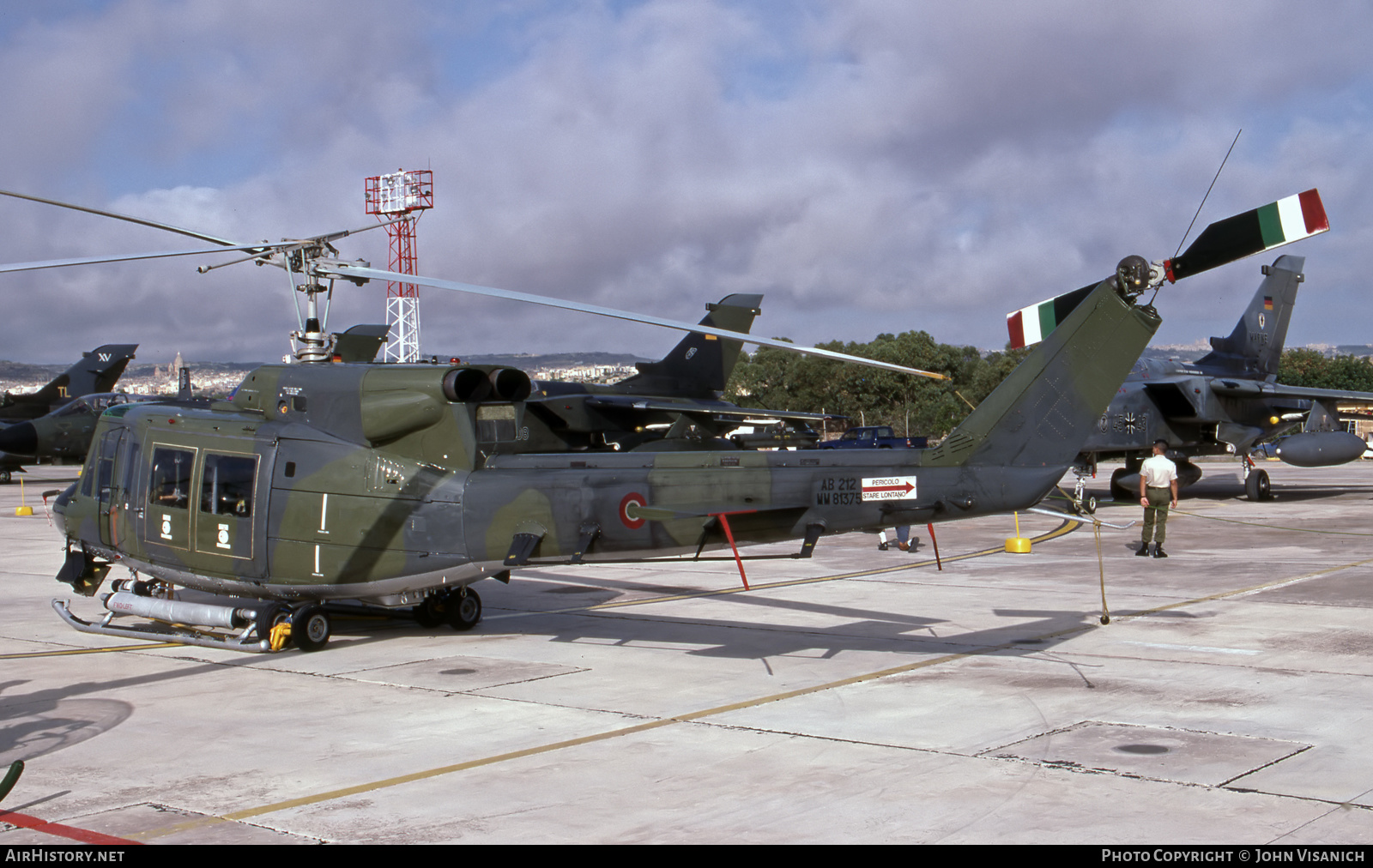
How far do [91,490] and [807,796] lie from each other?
9576mm

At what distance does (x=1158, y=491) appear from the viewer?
56.9ft

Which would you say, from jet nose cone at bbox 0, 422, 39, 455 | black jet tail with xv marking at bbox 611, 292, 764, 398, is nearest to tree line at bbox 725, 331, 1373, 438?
black jet tail with xv marking at bbox 611, 292, 764, 398

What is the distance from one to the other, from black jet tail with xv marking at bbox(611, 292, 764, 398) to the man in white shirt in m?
11.9

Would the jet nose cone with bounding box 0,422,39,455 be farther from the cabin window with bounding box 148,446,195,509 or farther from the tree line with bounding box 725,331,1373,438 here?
the tree line with bounding box 725,331,1373,438

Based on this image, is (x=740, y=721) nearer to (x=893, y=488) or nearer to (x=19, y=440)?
(x=893, y=488)

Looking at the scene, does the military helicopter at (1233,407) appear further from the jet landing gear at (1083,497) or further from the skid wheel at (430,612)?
the skid wheel at (430,612)

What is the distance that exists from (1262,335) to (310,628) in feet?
90.7

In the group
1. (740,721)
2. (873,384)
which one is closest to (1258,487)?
(740,721)

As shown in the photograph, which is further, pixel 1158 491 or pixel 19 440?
pixel 19 440

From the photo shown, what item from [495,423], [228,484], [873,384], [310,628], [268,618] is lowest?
[310,628]

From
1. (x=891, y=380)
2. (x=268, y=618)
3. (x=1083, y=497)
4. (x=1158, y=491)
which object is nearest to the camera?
(x=268, y=618)

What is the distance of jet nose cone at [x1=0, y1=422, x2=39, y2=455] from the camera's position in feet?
115

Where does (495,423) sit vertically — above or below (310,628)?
above

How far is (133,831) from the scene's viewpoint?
587cm
